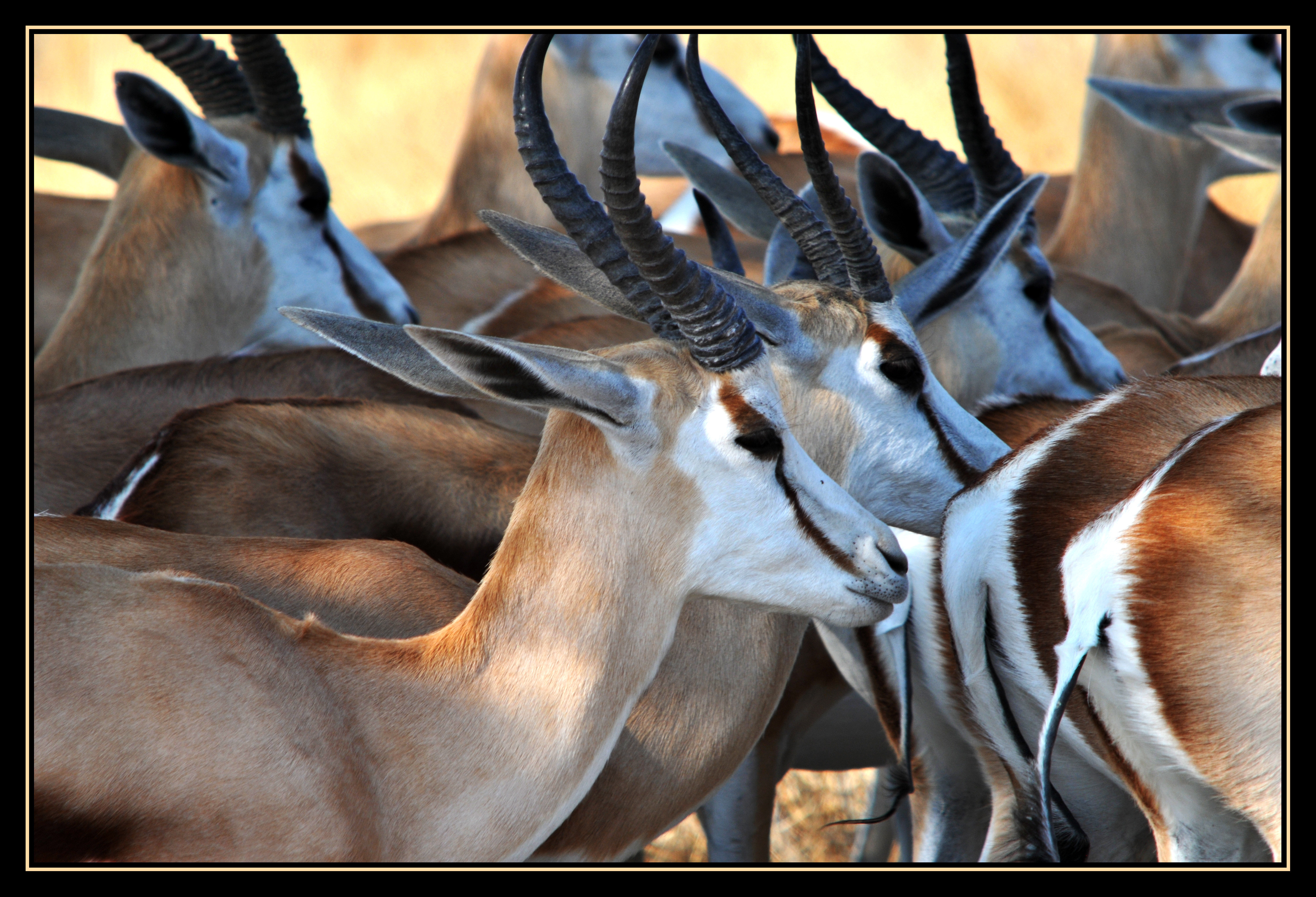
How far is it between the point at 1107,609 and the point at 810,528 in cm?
49

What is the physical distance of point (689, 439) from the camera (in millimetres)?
2240

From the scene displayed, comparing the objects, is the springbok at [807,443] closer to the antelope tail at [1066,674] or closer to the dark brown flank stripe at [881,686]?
the dark brown flank stripe at [881,686]

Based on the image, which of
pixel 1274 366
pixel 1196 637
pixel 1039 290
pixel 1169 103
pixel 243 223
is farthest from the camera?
pixel 1169 103

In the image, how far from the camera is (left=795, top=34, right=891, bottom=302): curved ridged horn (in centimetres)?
293

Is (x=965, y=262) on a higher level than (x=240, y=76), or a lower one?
lower

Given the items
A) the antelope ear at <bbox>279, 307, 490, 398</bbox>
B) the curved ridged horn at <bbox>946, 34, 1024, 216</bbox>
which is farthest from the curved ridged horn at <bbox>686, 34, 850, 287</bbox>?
the curved ridged horn at <bbox>946, 34, 1024, 216</bbox>

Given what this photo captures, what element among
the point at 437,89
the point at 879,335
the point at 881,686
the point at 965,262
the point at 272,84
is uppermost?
the point at 437,89

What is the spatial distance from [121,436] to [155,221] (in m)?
1.05

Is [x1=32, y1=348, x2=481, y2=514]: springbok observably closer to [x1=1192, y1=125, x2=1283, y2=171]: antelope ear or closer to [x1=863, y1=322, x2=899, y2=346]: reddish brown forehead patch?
[x1=863, y1=322, x2=899, y2=346]: reddish brown forehead patch

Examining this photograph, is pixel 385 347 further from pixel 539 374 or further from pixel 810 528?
pixel 810 528

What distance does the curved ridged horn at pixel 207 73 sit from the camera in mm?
4102

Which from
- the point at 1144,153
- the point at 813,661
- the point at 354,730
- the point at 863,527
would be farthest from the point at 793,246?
the point at 1144,153

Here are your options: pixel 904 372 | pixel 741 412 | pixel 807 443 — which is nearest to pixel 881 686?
pixel 807 443
